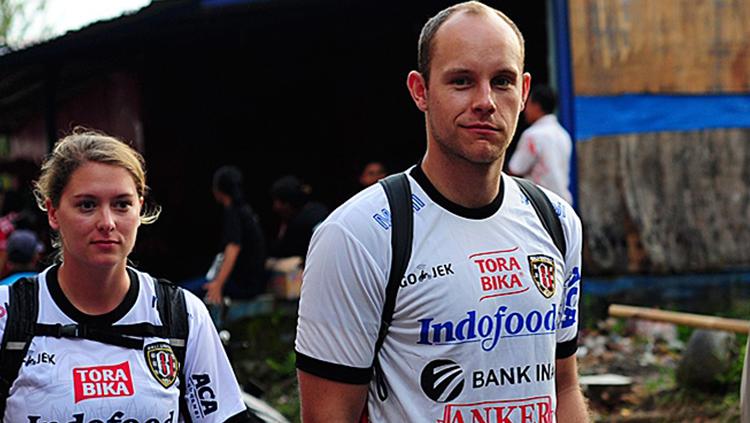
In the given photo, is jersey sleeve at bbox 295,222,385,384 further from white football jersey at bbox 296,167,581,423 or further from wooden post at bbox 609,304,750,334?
wooden post at bbox 609,304,750,334

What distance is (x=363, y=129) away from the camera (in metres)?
17.3

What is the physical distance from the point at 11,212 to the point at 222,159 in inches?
114

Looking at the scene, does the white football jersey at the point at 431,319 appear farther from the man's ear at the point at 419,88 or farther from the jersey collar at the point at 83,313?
the jersey collar at the point at 83,313

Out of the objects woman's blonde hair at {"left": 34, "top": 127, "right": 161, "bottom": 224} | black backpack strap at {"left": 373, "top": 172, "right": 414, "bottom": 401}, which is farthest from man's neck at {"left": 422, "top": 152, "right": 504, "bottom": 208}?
woman's blonde hair at {"left": 34, "top": 127, "right": 161, "bottom": 224}

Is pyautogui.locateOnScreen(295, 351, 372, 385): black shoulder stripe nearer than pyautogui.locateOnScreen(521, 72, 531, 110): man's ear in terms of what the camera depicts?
Yes

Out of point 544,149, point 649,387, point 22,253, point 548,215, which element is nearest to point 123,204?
point 548,215

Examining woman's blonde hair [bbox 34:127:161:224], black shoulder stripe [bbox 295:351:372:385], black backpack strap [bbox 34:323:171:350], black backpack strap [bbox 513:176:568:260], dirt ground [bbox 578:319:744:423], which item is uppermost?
woman's blonde hair [bbox 34:127:161:224]

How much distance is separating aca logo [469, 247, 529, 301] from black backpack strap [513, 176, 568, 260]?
204 mm

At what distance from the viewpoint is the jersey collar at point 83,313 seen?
366 centimetres

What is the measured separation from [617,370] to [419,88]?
23.7 ft

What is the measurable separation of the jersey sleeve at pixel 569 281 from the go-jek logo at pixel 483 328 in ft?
0.81

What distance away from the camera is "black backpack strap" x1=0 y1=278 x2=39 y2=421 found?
353 cm

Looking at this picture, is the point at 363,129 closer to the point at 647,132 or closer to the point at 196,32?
the point at 196,32

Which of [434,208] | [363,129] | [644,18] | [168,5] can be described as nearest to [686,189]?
[644,18]
